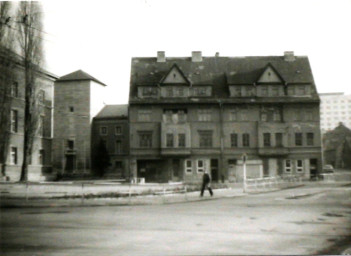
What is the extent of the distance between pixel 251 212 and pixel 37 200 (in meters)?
4.31

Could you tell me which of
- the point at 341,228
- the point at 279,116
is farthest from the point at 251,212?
the point at 279,116

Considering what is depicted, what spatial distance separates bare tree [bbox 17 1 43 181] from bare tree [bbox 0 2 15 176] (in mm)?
176

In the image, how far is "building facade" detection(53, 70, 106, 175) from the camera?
23.2 ft

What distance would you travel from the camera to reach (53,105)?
277 inches

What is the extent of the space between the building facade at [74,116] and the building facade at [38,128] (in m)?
0.12

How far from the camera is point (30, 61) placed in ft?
22.2

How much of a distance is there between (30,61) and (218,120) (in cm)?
1216

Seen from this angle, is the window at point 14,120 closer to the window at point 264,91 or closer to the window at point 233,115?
the window at point 264,91

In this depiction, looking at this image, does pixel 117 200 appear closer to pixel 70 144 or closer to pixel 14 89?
pixel 70 144

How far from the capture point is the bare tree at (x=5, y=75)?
20.3ft

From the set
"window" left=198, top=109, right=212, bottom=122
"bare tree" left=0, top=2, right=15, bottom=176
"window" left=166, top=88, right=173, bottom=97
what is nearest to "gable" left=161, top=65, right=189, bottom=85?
"window" left=166, top=88, right=173, bottom=97

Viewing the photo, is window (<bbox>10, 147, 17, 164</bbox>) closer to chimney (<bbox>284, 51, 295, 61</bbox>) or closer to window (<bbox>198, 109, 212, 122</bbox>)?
chimney (<bbox>284, 51, 295, 61</bbox>)

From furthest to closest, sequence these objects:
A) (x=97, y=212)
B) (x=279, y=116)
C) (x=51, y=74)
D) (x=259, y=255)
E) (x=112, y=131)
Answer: (x=279, y=116), (x=112, y=131), (x=97, y=212), (x=51, y=74), (x=259, y=255)

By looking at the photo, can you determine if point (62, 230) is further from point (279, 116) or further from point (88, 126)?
point (279, 116)
